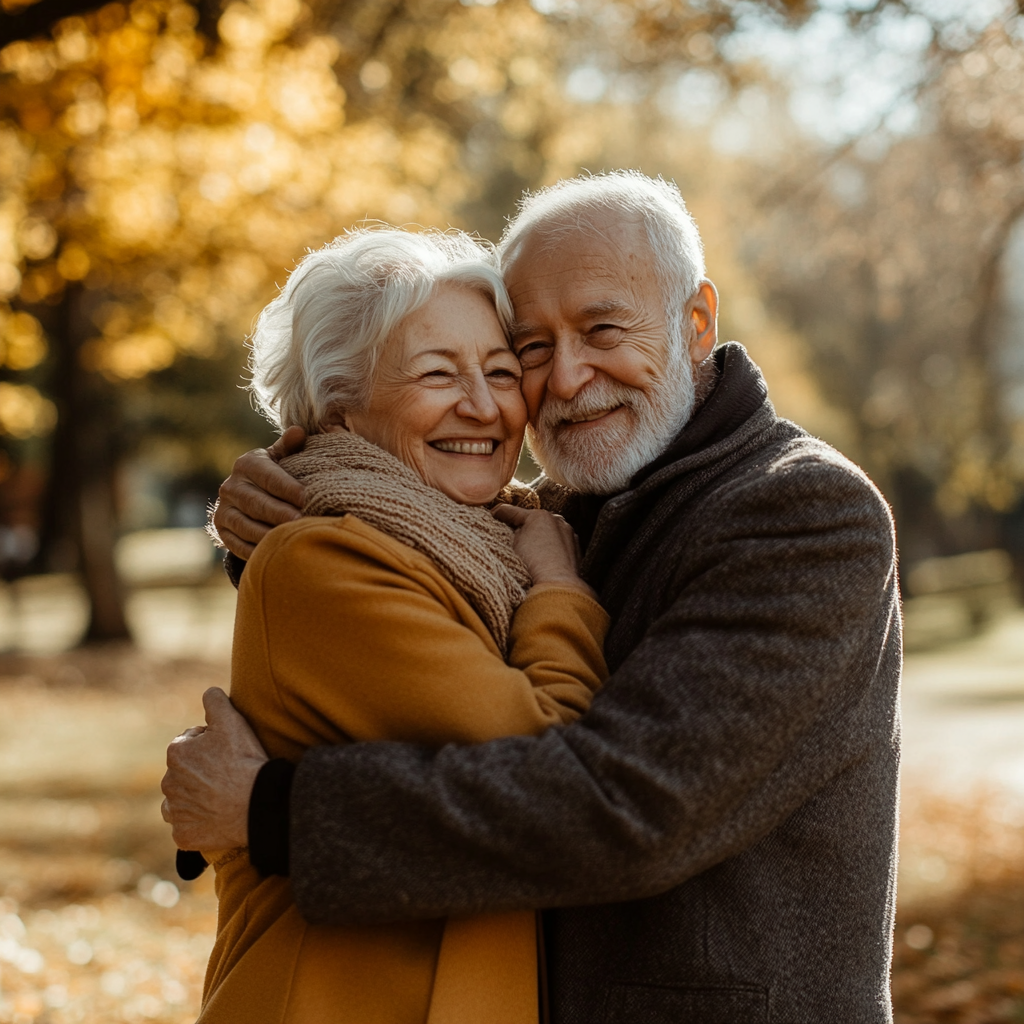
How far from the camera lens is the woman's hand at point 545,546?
7.83 ft

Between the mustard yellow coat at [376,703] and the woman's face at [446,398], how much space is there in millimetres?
419

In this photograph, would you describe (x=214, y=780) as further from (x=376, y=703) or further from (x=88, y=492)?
(x=88, y=492)

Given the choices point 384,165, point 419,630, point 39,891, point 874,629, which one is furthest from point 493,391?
point 384,165

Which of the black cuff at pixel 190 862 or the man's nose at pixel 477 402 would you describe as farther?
the man's nose at pixel 477 402

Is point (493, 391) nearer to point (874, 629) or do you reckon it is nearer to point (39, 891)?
point (874, 629)

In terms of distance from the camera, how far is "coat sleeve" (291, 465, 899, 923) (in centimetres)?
188

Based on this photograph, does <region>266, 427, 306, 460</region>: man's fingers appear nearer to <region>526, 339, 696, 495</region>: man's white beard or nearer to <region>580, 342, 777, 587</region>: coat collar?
<region>526, 339, 696, 495</region>: man's white beard

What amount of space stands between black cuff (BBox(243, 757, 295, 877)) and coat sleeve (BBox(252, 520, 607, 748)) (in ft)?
0.40

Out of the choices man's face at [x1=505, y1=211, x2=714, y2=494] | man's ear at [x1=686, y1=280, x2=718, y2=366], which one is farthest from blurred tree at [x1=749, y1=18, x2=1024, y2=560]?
man's face at [x1=505, y1=211, x2=714, y2=494]

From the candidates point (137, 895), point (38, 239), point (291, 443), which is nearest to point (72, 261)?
point (38, 239)

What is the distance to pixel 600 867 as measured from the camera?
1889 mm

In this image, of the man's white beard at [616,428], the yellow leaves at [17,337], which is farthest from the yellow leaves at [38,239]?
the man's white beard at [616,428]

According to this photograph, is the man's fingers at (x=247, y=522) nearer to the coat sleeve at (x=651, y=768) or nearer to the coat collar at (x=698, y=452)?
the coat sleeve at (x=651, y=768)

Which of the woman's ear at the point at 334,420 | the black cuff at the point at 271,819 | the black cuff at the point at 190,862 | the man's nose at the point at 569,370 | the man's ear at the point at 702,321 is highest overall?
the man's ear at the point at 702,321
